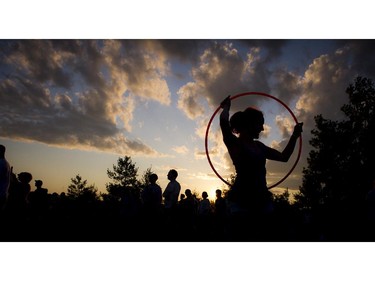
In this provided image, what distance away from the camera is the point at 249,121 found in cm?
349

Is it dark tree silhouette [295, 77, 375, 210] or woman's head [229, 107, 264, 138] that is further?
dark tree silhouette [295, 77, 375, 210]

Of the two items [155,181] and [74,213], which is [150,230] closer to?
[155,181]

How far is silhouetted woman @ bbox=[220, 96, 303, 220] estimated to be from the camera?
320 centimetres

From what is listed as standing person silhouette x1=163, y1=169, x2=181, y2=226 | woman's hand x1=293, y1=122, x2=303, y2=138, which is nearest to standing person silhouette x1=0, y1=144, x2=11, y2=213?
standing person silhouette x1=163, y1=169, x2=181, y2=226

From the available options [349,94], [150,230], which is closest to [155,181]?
[150,230]

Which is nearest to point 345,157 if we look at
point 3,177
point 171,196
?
point 171,196

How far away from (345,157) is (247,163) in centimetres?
3217

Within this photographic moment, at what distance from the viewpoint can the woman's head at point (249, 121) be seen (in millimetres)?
3494

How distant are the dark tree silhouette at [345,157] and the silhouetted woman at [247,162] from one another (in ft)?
95.8

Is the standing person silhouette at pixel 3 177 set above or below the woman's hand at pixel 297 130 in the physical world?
above

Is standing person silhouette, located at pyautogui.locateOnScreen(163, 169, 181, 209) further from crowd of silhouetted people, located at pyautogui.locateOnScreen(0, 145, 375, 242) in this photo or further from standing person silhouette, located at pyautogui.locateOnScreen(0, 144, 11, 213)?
standing person silhouette, located at pyautogui.locateOnScreen(0, 144, 11, 213)

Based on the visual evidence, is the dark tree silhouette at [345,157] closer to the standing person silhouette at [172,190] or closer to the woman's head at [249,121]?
the standing person silhouette at [172,190]

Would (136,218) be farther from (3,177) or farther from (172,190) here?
(3,177)

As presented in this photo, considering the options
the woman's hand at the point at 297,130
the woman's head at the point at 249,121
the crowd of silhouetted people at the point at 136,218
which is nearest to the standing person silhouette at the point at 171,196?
the crowd of silhouetted people at the point at 136,218
